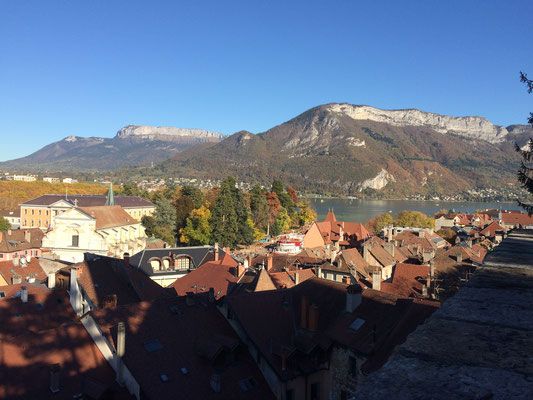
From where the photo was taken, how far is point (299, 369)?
14.7m

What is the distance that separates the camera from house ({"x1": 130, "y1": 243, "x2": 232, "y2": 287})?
112ft

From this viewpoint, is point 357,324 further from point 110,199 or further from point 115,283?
point 110,199

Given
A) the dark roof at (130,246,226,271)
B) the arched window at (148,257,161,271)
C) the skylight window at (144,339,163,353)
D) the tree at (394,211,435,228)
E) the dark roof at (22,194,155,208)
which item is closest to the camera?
the skylight window at (144,339,163,353)

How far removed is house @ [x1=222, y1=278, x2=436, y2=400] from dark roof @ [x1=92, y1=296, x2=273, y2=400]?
69cm

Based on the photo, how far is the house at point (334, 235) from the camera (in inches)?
2128

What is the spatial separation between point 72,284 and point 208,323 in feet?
22.0

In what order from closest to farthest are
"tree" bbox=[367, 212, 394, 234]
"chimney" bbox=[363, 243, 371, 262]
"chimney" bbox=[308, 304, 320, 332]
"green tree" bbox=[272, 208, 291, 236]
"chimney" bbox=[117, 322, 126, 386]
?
"chimney" bbox=[117, 322, 126, 386] < "chimney" bbox=[308, 304, 320, 332] < "chimney" bbox=[363, 243, 371, 262] < "green tree" bbox=[272, 208, 291, 236] < "tree" bbox=[367, 212, 394, 234]

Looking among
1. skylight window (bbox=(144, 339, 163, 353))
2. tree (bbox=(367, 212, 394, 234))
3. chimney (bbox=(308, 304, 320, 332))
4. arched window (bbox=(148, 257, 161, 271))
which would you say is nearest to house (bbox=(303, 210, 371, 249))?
tree (bbox=(367, 212, 394, 234))

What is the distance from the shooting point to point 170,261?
35906 millimetres

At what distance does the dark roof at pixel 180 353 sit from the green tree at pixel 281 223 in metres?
51.6

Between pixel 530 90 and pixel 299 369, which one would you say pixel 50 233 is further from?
pixel 530 90

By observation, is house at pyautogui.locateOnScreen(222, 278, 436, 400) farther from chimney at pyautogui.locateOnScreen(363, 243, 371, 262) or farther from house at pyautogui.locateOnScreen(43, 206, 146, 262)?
house at pyautogui.locateOnScreen(43, 206, 146, 262)

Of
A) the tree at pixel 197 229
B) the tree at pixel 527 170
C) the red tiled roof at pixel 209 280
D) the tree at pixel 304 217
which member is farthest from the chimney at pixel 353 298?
the tree at pixel 304 217

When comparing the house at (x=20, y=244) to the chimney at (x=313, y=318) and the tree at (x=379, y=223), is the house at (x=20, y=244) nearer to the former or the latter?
the chimney at (x=313, y=318)
